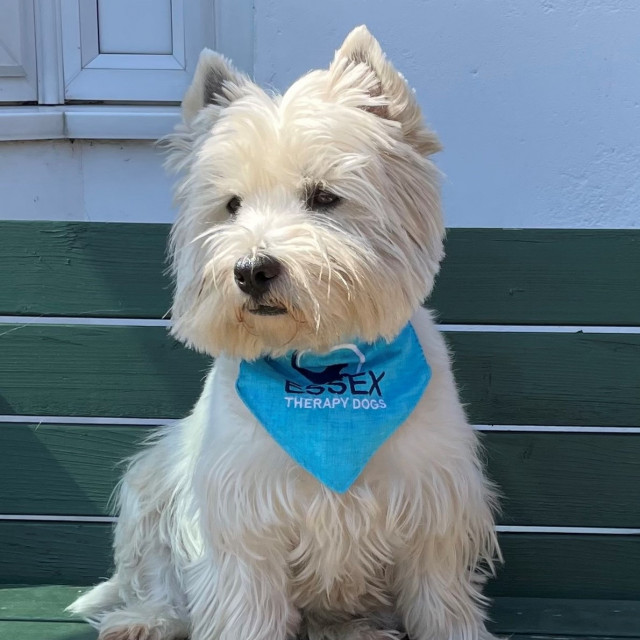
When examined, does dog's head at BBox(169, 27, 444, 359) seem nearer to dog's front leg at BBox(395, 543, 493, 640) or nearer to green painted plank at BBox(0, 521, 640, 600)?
dog's front leg at BBox(395, 543, 493, 640)

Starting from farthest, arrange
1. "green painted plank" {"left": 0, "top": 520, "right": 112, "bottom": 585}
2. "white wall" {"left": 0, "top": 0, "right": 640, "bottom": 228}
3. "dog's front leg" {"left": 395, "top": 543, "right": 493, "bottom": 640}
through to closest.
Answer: "white wall" {"left": 0, "top": 0, "right": 640, "bottom": 228} → "green painted plank" {"left": 0, "top": 520, "right": 112, "bottom": 585} → "dog's front leg" {"left": 395, "top": 543, "right": 493, "bottom": 640}

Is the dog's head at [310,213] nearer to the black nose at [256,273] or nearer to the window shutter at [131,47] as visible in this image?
the black nose at [256,273]

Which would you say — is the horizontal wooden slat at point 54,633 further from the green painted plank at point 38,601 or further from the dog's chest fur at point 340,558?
the dog's chest fur at point 340,558

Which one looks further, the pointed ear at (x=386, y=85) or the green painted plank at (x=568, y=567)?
the green painted plank at (x=568, y=567)

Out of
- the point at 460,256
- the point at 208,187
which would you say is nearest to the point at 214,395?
the point at 208,187

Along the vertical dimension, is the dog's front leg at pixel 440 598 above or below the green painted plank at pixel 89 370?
below

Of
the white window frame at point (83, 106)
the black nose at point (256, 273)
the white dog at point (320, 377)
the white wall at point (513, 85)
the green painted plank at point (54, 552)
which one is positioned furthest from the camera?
the white window frame at point (83, 106)

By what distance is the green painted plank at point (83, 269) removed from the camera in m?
2.36

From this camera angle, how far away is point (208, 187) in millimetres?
1808

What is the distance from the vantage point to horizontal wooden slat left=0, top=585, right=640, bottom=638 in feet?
6.83

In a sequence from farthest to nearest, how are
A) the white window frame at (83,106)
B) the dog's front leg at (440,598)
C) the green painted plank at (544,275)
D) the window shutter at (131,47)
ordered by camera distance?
the window shutter at (131,47) → the white window frame at (83,106) → the green painted plank at (544,275) → the dog's front leg at (440,598)

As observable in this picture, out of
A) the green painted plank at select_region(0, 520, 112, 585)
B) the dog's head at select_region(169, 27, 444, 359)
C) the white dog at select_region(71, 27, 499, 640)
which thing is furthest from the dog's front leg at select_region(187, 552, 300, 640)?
the green painted plank at select_region(0, 520, 112, 585)

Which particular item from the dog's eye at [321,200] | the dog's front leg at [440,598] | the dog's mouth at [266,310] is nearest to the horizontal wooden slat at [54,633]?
the dog's front leg at [440,598]

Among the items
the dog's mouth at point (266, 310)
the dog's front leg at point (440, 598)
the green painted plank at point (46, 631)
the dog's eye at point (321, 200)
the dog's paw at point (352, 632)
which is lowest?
the green painted plank at point (46, 631)
